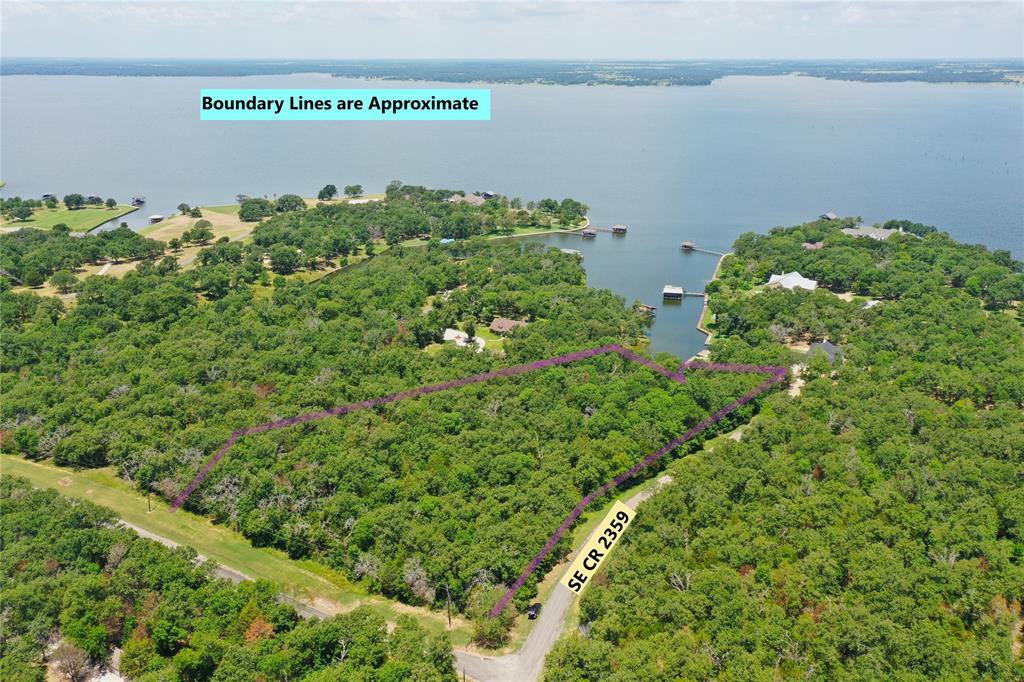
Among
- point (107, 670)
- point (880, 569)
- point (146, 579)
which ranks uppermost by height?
point (880, 569)

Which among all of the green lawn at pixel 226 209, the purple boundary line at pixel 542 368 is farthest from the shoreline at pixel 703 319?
the green lawn at pixel 226 209

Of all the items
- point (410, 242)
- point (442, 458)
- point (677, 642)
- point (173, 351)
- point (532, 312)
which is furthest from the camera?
point (410, 242)

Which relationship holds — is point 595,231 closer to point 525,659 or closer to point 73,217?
point 525,659

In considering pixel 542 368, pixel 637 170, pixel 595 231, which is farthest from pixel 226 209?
pixel 637 170

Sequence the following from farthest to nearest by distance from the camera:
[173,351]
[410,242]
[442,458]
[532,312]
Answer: [410,242] → [532,312] → [173,351] → [442,458]

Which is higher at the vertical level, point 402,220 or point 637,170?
point 637,170

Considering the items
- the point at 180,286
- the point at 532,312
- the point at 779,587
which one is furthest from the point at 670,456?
the point at 180,286

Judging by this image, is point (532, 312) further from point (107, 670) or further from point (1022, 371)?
point (107, 670)

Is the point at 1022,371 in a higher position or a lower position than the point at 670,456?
higher
